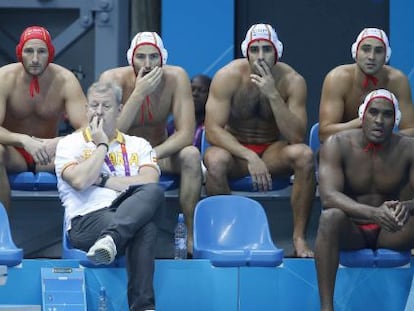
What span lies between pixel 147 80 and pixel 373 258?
1790 millimetres

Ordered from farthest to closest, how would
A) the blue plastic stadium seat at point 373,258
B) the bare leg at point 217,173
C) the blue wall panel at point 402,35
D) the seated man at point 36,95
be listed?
the blue wall panel at point 402,35, the seated man at point 36,95, the bare leg at point 217,173, the blue plastic stadium seat at point 373,258

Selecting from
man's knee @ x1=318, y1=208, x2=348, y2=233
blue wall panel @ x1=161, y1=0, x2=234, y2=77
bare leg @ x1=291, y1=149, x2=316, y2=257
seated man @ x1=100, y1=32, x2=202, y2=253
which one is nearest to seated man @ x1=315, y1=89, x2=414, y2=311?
man's knee @ x1=318, y1=208, x2=348, y2=233

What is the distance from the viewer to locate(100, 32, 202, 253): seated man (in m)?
7.50

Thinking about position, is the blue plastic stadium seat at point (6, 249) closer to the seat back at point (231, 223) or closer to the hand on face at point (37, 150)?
the hand on face at point (37, 150)

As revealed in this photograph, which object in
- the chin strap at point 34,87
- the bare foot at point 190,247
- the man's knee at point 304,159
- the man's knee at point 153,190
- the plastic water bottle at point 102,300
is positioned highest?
the chin strap at point 34,87

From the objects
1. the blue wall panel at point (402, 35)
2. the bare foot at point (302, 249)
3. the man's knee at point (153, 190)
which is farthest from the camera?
the blue wall panel at point (402, 35)

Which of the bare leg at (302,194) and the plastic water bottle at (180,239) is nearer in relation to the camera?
the plastic water bottle at (180,239)

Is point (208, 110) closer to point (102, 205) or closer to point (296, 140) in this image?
point (296, 140)

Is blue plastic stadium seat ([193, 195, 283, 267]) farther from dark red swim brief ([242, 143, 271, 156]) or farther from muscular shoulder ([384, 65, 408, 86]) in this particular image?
muscular shoulder ([384, 65, 408, 86])

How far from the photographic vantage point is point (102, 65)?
9.55 m

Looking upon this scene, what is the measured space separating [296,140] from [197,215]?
0.90 metres

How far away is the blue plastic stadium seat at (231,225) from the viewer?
7.19 metres

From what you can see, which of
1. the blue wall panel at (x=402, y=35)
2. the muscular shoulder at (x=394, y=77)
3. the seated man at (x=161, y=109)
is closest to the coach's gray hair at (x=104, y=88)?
the seated man at (x=161, y=109)

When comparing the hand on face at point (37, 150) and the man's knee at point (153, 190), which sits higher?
the hand on face at point (37, 150)
